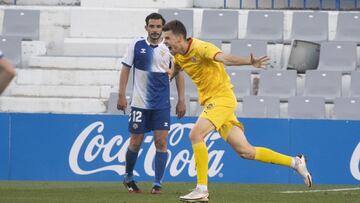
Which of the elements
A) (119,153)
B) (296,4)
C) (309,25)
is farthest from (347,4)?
(119,153)

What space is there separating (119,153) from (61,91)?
2.96 meters

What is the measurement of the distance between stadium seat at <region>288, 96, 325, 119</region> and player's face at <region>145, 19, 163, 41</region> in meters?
6.13

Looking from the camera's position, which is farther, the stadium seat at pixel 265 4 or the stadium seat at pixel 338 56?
the stadium seat at pixel 265 4

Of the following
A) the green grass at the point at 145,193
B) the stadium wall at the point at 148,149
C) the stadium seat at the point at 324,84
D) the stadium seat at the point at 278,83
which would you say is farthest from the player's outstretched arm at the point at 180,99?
the stadium seat at the point at 324,84

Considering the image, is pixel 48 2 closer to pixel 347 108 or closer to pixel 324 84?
pixel 324 84

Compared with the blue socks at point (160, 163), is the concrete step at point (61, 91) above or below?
above

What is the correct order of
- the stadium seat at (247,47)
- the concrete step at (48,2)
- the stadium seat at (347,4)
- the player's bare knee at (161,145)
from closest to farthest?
the player's bare knee at (161,145) → the stadium seat at (247,47) → the stadium seat at (347,4) → the concrete step at (48,2)

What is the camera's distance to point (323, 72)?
65.9ft

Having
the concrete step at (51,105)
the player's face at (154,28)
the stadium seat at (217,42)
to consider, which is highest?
the player's face at (154,28)

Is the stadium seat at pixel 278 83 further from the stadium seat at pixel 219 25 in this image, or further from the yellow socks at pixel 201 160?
the yellow socks at pixel 201 160

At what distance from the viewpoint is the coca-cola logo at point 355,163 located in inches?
688

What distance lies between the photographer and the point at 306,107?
1944cm

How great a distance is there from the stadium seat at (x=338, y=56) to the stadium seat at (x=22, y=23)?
5.64 meters

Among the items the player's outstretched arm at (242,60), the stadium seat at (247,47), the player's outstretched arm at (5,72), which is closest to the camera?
the player's outstretched arm at (5,72)
